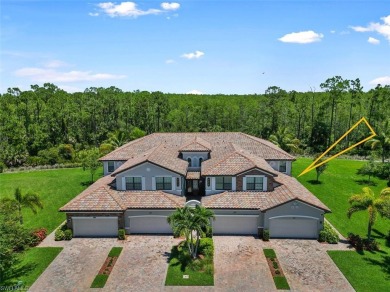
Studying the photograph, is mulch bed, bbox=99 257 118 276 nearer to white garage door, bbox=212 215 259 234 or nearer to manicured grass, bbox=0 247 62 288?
manicured grass, bbox=0 247 62 288

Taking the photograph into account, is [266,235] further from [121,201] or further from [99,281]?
[99,281]

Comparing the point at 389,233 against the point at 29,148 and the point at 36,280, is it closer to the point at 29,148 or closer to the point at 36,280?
the point at 36,280

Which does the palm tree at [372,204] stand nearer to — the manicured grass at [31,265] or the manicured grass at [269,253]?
the manicured grass at [269,253]

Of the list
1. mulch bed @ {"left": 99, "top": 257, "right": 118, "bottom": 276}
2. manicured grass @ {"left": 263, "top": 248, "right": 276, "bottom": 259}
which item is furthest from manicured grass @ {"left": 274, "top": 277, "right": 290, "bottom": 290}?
mulch bed @ {"left": 99, "top": 257, "right": 118, "bottom": 276}

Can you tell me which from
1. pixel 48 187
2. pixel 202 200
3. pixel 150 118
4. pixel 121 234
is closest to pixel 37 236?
pixel 121 234

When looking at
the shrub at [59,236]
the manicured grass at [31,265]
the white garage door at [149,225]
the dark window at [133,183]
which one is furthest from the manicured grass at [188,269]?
the shrub at [59,236]

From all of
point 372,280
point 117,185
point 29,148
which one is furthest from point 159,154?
point 29,148
